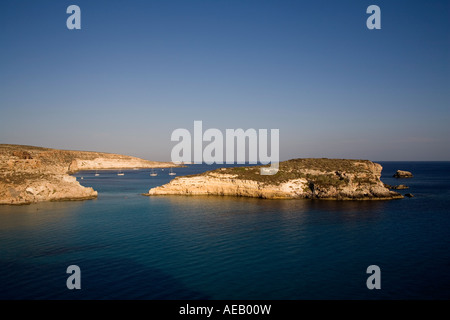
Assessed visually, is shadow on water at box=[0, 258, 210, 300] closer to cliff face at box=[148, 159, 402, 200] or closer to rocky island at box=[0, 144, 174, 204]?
rocky island at box=[0, 144, 174, 204]

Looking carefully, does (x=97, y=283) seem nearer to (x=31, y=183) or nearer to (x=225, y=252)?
(x=225, y=252)

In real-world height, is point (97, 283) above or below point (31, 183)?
below

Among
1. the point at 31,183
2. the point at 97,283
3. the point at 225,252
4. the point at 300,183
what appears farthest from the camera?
the point at 300,183

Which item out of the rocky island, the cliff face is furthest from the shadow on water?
the cliff face

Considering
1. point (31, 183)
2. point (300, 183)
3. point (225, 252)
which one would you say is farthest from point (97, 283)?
point (300, 183)
